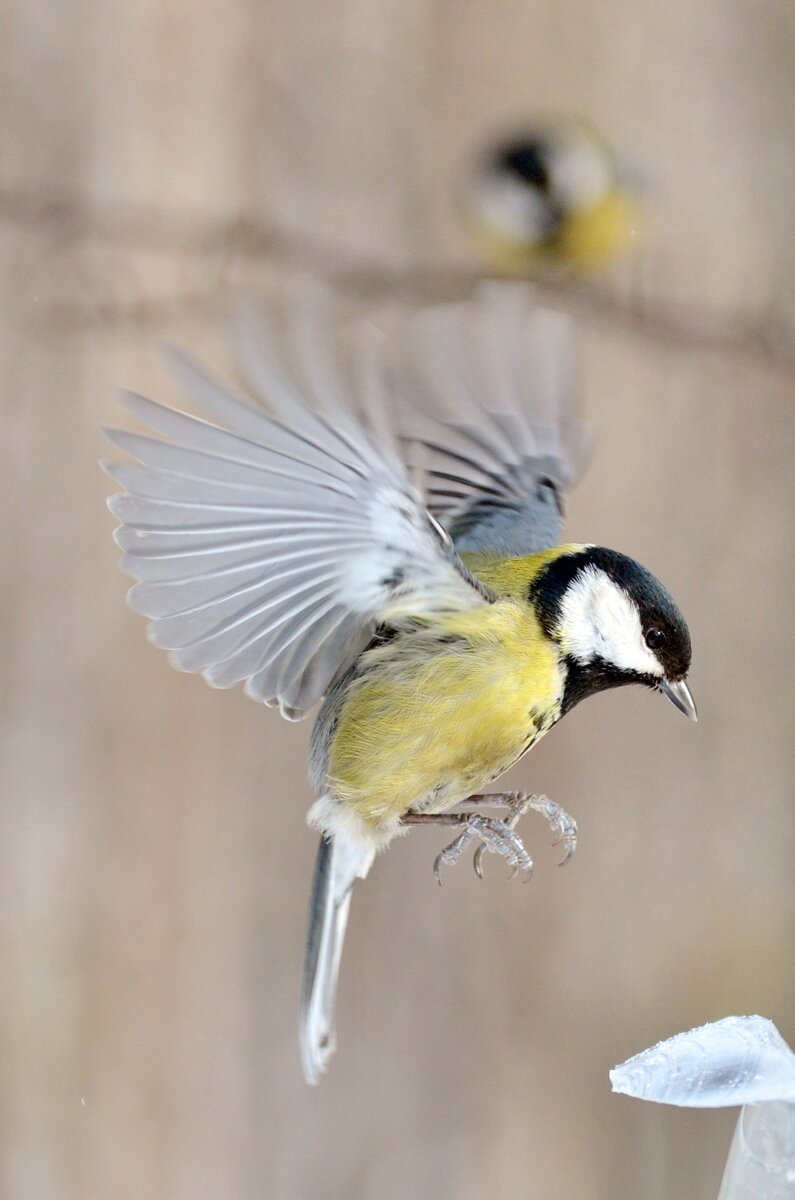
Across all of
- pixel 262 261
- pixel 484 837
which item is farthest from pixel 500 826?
pixel 262 261

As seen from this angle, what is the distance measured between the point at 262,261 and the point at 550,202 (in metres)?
0.65

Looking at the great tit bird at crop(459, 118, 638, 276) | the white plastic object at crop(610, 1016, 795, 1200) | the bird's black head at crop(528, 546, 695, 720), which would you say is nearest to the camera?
the white plastic object at crop(610, 1016, 795, 1200)

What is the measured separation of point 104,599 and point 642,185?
A: 2.62 feet

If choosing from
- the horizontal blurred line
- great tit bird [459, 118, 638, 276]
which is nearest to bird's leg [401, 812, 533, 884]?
the horizontal blurred line

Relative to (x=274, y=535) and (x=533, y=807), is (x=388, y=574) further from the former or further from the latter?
(x=533, y=807)

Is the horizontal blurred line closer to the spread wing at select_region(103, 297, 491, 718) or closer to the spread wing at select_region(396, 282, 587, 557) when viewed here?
the spread wing at select_region(396, 282, 587, 557)

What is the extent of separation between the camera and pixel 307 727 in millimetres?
1244

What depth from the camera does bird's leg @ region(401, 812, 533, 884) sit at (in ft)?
2.82

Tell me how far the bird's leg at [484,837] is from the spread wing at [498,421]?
0.65 ft

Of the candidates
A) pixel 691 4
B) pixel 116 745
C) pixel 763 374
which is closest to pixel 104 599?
pixel 116 745

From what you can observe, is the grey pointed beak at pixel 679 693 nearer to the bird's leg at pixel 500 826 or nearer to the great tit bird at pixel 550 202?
the bird's leg at pixel 500 826

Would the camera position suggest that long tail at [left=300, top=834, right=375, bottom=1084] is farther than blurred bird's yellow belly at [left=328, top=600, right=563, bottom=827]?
Yes

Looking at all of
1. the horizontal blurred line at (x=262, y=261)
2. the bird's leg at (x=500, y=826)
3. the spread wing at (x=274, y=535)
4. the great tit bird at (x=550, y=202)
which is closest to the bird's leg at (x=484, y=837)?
the bird's leg at (x=500, y=826)

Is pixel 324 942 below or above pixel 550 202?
below
